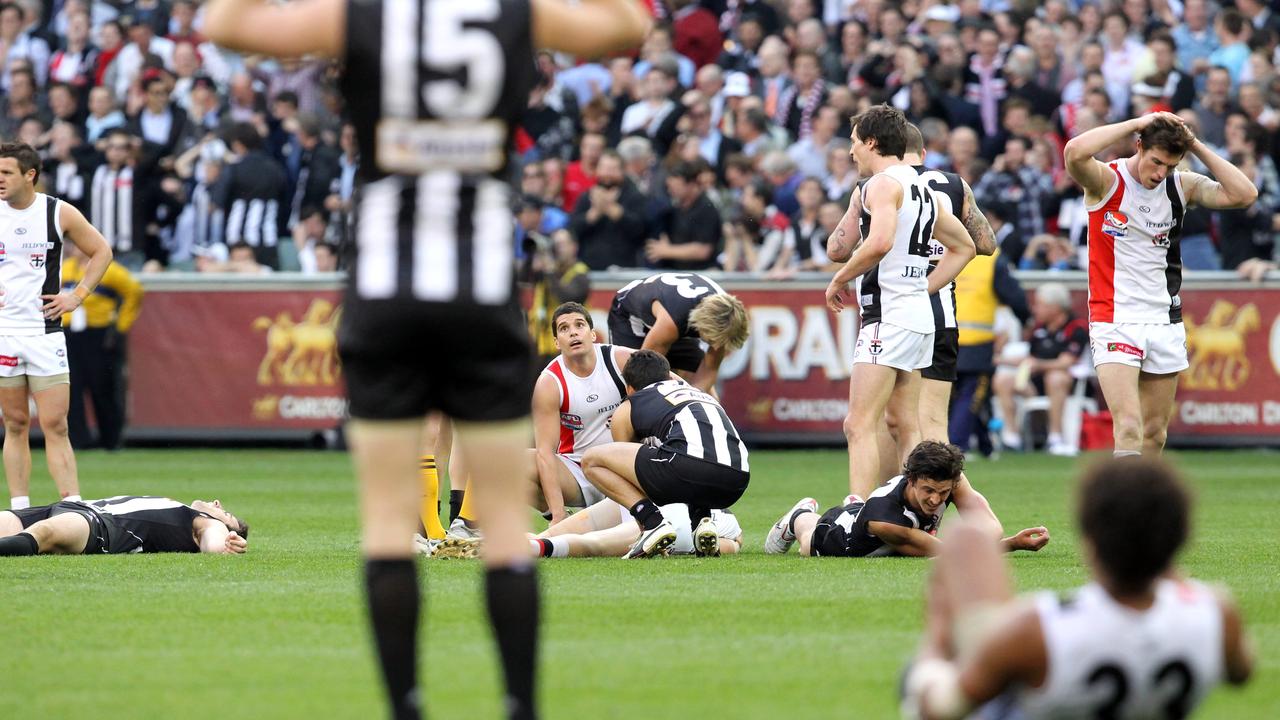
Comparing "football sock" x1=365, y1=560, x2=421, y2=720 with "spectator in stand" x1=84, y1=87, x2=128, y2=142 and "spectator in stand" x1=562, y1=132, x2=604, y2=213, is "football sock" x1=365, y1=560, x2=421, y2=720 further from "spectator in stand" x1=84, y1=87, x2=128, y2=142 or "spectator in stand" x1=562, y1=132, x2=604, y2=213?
"spectator in stand" x1=84, y1=87, x2=128, y2=142

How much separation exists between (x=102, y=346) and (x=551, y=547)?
38.1 ft

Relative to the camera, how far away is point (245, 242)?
21.7 metres

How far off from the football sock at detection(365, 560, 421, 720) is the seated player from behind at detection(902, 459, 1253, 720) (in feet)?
4.54

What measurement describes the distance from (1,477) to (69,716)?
12803 millimetres

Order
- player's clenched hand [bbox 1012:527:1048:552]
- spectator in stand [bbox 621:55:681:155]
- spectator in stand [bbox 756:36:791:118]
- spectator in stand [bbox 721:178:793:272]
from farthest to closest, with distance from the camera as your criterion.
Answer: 1. spectator in stand [bbox 756:36:791:118]
2. spectator in stand [bbox 621:55:681:155]
3. spectator in stand [bbox 721:178:793:272]
4. player's clenched hand [bbox 1012:527:1048:552]

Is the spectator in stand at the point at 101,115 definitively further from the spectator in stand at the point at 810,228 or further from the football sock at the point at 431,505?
the football sock at the point at 431,505

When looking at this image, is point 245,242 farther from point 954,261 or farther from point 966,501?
point 966,501

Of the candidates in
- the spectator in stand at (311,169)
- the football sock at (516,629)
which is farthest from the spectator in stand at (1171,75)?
the football sock at (516,629)

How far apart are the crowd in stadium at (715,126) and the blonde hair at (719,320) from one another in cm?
689

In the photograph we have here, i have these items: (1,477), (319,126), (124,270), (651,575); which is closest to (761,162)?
(319,126)

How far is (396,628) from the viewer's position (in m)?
4.78

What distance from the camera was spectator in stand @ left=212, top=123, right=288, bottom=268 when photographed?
21719 millimetres

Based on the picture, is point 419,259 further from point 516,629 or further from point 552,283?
point 552,283

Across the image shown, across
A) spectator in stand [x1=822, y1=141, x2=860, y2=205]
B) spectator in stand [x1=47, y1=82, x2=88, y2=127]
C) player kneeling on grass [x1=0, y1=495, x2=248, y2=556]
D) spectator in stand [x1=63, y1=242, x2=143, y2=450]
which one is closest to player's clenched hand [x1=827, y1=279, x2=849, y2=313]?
player kneeling on grass [x1=0, y1=495, x2=248, y2=556]
